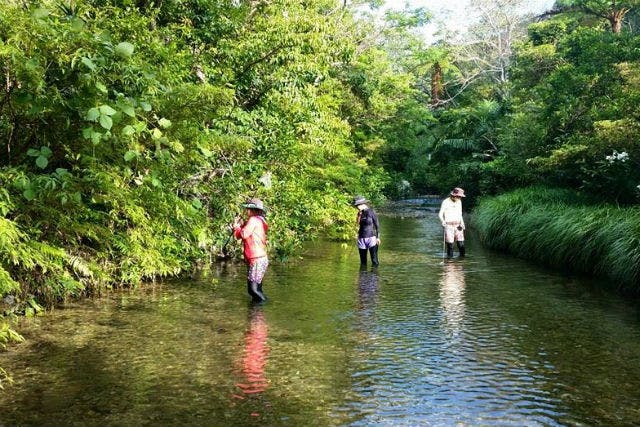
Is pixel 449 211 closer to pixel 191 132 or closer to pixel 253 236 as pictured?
pixel 253 236

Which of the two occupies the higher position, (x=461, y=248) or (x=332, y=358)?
(x=461, y=248)

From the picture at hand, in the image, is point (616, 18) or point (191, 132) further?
point (616, 18)

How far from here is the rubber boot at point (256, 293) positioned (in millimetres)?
9930

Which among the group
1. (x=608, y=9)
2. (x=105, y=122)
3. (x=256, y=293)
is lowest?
(x=256, y=293)

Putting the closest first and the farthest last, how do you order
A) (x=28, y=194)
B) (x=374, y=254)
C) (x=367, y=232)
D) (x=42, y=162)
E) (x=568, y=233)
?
(x=42, y=162), (x=28, y=194), (x=568, y=233), (x=367, y=232), (x=374, y=254)

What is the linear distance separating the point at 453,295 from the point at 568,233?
15.2ft

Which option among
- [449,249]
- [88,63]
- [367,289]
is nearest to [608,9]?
[449,249]

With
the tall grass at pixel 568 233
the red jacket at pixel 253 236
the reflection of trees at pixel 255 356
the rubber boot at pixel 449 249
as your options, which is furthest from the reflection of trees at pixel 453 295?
the red jacket at pixel 253 236

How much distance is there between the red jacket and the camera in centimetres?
999

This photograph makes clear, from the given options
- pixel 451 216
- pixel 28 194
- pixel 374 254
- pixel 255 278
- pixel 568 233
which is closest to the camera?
pixel 28 194

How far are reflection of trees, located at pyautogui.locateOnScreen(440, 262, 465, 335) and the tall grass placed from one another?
227cm

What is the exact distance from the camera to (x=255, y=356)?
6902 mm

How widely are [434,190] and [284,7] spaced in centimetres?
4035

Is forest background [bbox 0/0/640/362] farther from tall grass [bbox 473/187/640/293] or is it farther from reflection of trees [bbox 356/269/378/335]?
reflection of trees [bbox 356/269/378/335]
